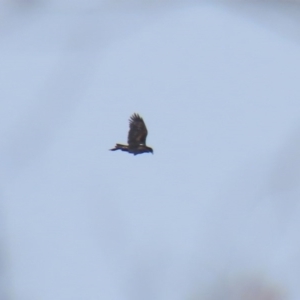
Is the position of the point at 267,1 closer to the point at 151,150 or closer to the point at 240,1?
the point at 240,1

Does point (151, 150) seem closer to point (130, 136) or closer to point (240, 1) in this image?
point (130, 136)

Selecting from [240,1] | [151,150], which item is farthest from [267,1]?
[151,150]

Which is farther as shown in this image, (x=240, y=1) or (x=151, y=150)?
(x=151, y=150)

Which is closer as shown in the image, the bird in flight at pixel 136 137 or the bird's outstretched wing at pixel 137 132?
the bird in flight at pixel 136 137

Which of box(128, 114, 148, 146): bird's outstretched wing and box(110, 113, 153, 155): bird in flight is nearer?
box(110, 113, 153, 155): bird in flight
